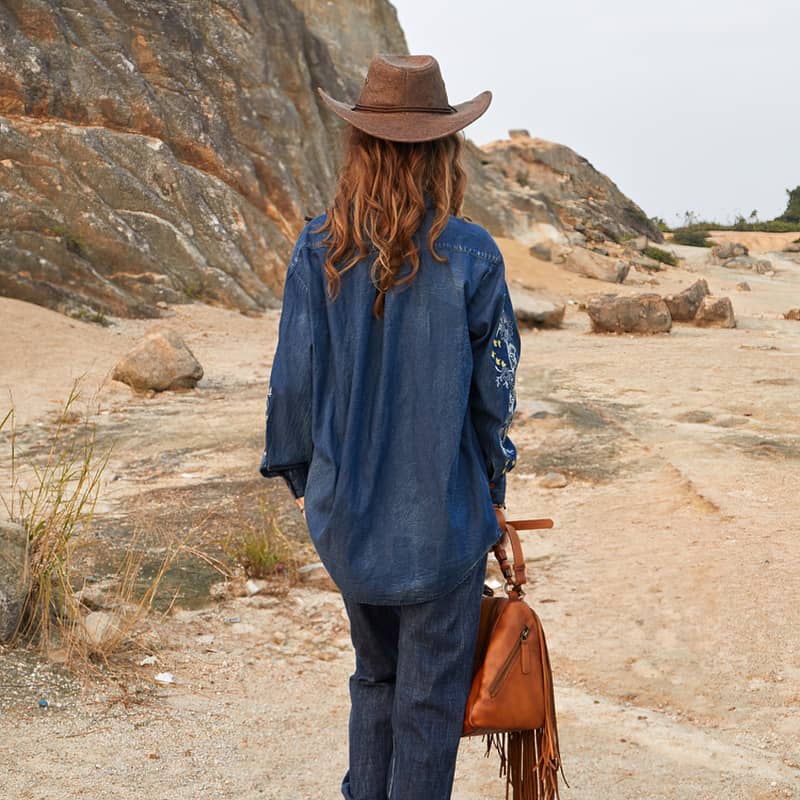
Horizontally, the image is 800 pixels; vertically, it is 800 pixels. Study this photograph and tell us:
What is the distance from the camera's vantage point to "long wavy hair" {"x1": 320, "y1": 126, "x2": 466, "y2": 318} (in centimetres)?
200

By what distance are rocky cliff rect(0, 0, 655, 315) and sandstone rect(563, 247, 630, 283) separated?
6.06 m

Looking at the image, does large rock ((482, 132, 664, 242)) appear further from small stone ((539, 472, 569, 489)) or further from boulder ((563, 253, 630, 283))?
small stone ((539, 472, 569, 489))

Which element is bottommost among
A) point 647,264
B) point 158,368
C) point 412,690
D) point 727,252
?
point 158,368

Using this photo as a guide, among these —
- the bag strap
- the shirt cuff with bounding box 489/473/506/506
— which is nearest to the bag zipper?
the bag strap

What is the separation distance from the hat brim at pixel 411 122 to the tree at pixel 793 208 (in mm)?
44963

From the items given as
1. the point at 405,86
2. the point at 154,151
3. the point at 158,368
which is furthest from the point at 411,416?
the point at 154,151

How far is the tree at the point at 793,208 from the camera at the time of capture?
4400cm

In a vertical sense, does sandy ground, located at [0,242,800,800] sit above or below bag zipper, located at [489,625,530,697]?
below

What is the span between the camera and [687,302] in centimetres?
1453

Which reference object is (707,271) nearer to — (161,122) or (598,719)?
(161,122)

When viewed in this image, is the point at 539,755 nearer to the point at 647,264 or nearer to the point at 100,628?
the point at 100,628

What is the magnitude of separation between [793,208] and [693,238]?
33.0ft

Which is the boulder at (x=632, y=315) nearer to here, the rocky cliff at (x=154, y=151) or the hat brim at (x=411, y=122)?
the rocky cliff at (x=154, y=151)

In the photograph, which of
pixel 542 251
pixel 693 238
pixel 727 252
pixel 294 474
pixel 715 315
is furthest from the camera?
pixel 693 238
